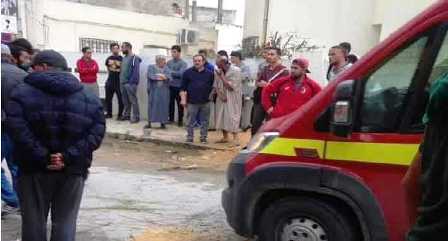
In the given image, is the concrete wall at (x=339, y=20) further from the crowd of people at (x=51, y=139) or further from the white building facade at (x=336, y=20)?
the crowd of people at (x=51, y=139)

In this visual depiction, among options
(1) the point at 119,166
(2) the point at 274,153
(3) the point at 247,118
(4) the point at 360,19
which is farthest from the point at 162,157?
(4) the point at 360,19

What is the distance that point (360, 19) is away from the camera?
18969mm

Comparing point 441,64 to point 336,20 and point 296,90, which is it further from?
point 336,20

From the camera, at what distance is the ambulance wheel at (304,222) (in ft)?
13.8

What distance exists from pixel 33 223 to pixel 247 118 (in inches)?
325

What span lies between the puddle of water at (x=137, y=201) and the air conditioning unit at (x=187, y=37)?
70.6 feet

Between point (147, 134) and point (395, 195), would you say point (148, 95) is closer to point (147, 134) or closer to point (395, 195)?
point (147, 134)

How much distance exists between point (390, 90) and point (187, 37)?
26.2 m

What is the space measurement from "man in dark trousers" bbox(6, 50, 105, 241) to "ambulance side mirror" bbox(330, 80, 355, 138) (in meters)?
1.61

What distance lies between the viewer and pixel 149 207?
6453mm

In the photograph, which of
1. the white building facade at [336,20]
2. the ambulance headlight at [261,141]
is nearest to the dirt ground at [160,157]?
the ambulance headlight at [261,141]

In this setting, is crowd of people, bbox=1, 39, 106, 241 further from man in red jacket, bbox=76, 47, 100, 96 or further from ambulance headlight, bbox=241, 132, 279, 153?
man in red jacket, bbox=76, 47, 100, 96

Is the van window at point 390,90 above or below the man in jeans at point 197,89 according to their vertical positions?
above

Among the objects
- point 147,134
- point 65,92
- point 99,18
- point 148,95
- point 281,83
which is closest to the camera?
point 65,92
